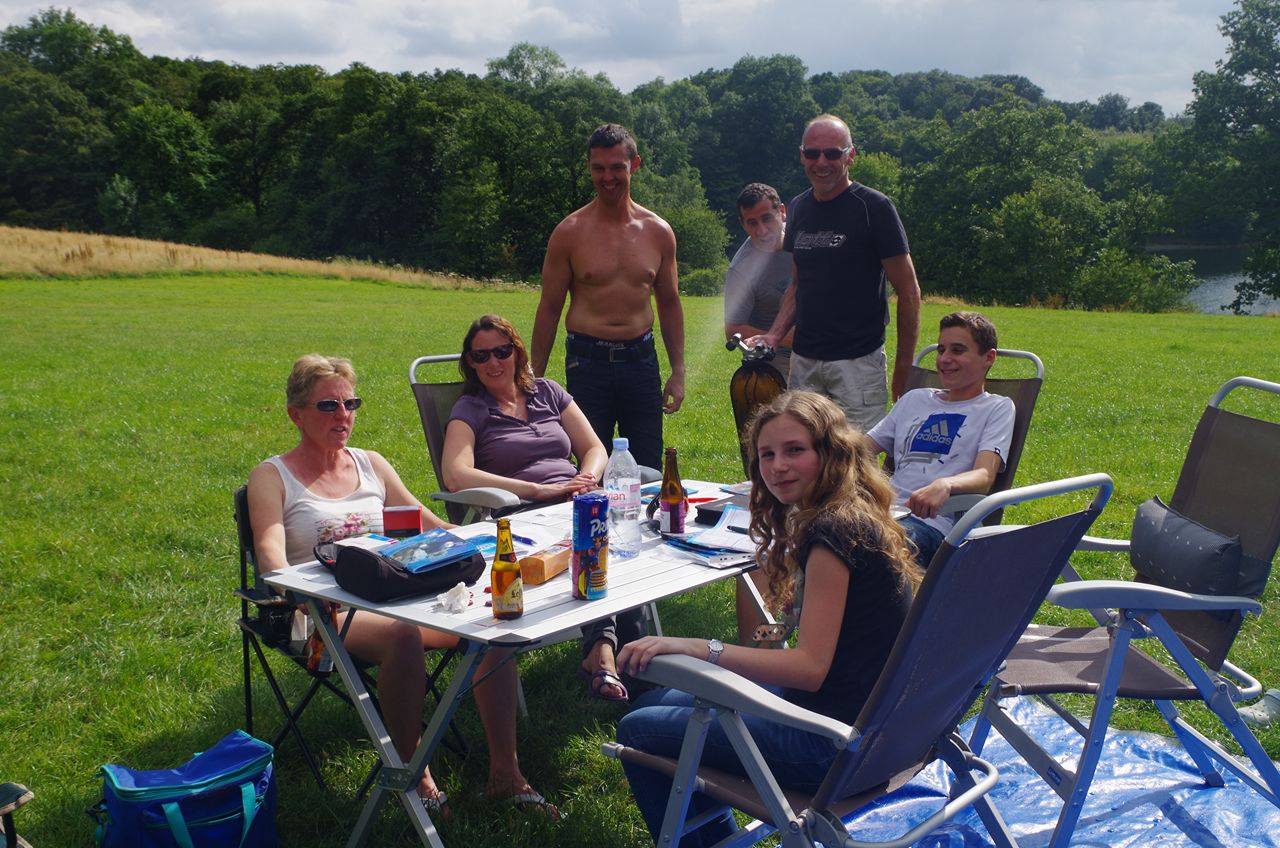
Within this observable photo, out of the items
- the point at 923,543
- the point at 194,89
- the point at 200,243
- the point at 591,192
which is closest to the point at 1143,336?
the point at 923,543

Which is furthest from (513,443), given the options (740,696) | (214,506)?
(214,506)

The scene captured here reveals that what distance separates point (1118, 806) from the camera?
3.18m

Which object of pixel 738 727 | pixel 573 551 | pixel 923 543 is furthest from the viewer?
pixel 923 543

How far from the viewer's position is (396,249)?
51.5m

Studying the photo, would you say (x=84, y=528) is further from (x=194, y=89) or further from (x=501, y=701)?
(x=194, y=89)

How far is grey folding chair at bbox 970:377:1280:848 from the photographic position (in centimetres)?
275

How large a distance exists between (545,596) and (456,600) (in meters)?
0.26

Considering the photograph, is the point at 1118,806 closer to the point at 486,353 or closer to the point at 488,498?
the point at 488,498

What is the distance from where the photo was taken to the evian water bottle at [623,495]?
3.49 m

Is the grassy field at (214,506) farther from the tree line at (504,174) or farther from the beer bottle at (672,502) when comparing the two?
the tree line at (504,174)

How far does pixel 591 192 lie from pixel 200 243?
19.6 metres

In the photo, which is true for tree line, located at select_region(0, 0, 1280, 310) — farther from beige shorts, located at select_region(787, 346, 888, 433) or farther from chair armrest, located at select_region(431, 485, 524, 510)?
chair armrest, located at select_region(431, 485, 524, 510)

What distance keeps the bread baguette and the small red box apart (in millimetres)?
524

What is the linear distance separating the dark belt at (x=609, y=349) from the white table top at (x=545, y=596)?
1.89 metres
